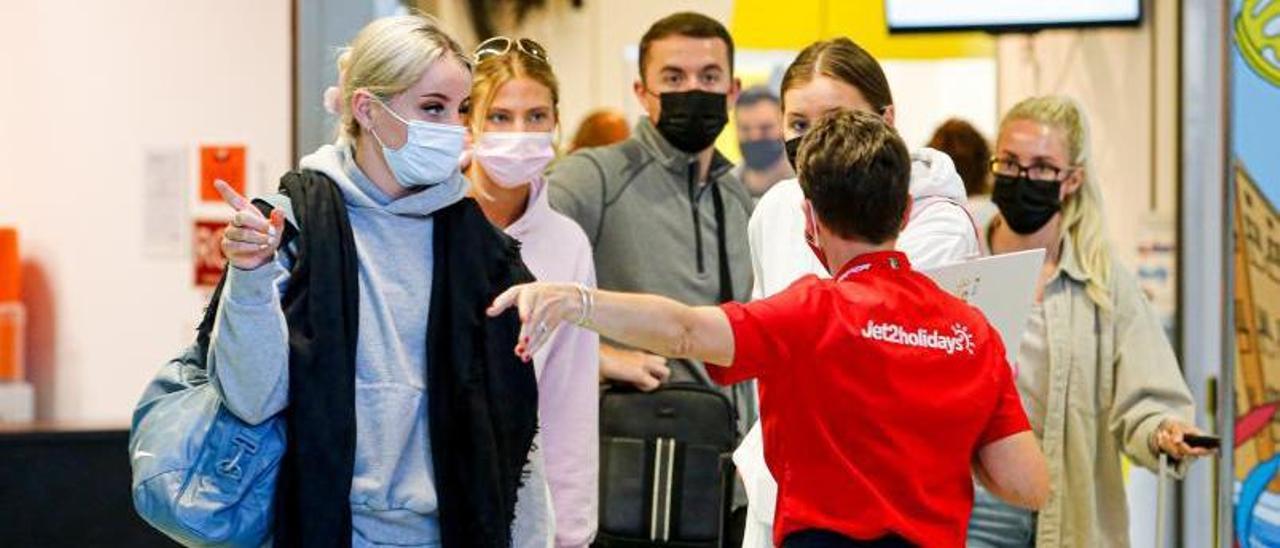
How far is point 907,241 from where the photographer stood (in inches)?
133

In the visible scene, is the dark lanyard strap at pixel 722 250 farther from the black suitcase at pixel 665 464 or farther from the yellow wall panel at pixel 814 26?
the yellow wall panel at pixel 814 26

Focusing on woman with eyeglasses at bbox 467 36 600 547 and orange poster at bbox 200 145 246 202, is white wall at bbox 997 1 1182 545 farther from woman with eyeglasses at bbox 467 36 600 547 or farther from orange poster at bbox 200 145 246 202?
woman with eyeglasses at bbox 467 36 600 547

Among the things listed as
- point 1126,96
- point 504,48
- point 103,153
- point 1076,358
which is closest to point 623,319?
point 504,48

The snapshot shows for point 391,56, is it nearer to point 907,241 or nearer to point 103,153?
point 907,241

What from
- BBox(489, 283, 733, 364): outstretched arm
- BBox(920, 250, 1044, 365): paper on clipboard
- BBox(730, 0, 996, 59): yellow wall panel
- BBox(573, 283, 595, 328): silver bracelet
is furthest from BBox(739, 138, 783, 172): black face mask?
BBox(573, 283, 595, 328): silver bracelet

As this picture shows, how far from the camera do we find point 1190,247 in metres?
5.68

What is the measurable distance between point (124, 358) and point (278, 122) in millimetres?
916

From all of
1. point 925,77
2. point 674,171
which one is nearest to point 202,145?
point 674,171

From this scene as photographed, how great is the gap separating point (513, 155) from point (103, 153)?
231 cm

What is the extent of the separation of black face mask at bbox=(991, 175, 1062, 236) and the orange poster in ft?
7.10

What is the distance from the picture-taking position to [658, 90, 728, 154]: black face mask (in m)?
4.54

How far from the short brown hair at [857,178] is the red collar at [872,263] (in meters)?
0.02

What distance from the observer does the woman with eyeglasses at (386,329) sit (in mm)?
2754

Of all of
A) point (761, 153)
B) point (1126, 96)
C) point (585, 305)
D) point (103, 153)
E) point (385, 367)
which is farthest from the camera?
point (761, 153)
